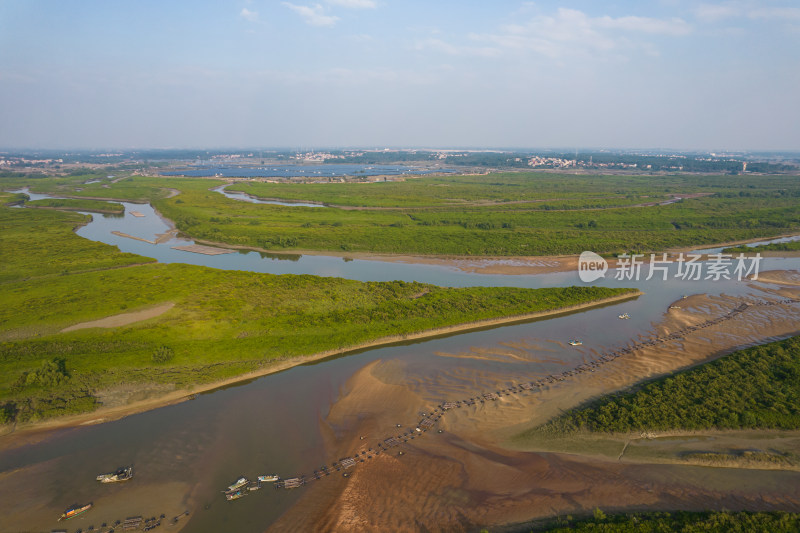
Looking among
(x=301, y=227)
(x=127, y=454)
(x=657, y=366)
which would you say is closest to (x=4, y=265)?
(x=301, y=227)

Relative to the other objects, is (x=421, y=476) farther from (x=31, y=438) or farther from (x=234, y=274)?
(x=234, y=274)

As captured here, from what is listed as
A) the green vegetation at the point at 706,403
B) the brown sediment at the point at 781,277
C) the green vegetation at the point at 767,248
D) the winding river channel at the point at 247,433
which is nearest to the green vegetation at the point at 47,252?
the winding river channel at the point at 247,433

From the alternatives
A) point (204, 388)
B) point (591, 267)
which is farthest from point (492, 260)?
point (204, 388)

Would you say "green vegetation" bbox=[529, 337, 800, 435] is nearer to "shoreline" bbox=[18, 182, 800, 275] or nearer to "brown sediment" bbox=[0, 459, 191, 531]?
"brown sediment" bbox=[0, 459, 191, 531]

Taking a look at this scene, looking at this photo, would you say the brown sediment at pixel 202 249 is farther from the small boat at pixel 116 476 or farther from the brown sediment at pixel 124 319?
the small boat at pixel 116 476

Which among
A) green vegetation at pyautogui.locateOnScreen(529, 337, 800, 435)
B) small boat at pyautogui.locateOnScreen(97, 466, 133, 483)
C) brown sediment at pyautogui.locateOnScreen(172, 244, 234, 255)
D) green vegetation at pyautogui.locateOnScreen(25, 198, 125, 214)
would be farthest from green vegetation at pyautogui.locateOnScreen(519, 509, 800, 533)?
green vegetation at pyautogui.locateOnScreen(25, 198, 125, 214)

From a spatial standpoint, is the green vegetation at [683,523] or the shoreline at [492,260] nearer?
the green vegetation at [683,523]
